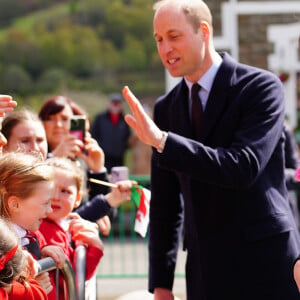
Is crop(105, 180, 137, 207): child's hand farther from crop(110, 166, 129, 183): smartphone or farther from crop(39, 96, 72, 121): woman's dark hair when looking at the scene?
crop(39, 96, 72, 121): woman's dark hair

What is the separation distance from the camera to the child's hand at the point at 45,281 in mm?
3923

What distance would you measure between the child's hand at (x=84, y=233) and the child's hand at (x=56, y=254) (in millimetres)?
277

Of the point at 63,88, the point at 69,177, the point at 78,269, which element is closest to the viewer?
the point at 78,269

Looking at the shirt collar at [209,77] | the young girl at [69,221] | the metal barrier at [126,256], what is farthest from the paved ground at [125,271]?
the shirt collar at [209,77]

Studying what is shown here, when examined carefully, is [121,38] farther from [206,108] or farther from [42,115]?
[206,108]

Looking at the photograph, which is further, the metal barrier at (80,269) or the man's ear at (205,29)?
the metal barrier at (80,269)

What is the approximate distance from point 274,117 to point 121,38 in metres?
12.5

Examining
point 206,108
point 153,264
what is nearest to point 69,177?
point 153,264

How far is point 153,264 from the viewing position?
4.40 meters

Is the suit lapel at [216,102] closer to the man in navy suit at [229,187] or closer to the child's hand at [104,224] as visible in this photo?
the man in navy suit at [229,187]

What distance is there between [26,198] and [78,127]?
1574 millimetres

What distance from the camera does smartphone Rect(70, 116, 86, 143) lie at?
5520 millimetres

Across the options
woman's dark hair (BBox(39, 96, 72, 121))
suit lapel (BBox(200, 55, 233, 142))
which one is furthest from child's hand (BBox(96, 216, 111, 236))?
suit lapel (BBox(200, 55, 233, 142))

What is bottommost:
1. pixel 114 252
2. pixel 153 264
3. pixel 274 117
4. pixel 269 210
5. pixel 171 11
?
pixel 114 252
